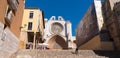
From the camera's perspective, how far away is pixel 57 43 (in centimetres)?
4594

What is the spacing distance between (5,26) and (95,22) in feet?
52.6

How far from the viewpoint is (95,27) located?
25078 millimetres

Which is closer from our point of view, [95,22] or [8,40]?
[8,40]

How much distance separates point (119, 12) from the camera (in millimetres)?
19734

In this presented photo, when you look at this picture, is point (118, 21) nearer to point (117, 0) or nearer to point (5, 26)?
point (117, 0)

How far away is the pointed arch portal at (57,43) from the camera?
149 ft

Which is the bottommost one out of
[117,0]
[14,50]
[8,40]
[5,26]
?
[14,50]

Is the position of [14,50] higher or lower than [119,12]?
lower

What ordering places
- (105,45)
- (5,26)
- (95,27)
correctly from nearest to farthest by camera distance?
1. (5,26)
2. (105,45)
3. (95,27)

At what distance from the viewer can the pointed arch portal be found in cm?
4545

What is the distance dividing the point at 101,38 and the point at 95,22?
14.0 feet

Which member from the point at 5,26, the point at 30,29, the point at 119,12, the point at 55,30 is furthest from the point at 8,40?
the point at 55,30

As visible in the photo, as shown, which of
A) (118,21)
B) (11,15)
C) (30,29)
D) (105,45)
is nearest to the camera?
(11,15)

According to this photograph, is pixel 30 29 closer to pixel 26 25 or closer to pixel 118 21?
pixel 26 25
